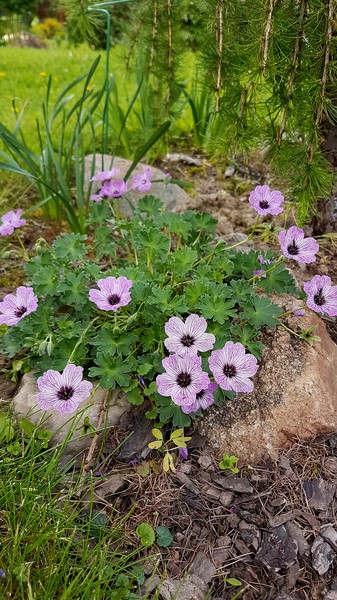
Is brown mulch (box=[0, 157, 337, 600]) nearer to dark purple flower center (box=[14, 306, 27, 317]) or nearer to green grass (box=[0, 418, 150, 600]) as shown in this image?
green grass (box=[0, 418, 150, 600])

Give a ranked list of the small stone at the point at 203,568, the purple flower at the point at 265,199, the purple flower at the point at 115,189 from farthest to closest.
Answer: the purple flower at the point at 115,189 → the purple flower at the point at 265,199 → the small stone at the point at 203,568

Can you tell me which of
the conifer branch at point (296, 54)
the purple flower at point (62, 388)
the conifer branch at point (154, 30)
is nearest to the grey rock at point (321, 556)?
the purple flower at point (62, 388)

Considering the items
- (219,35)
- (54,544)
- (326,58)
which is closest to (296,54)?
(326,58)

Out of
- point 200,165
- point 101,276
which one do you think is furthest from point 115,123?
point 101,276

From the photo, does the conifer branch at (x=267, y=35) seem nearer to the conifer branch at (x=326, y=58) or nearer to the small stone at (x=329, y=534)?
the conifer branch at (x=326, y=58)

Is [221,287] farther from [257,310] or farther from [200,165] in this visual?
[200,165]

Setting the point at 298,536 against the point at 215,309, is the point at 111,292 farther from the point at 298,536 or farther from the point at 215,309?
the point at 298,536

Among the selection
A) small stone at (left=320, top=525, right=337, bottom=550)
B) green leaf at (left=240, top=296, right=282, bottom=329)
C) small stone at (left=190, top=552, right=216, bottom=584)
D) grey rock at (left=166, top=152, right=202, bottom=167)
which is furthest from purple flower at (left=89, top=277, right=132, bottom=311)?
grey rock at (left=166, top=152, right=202, bottom=167)

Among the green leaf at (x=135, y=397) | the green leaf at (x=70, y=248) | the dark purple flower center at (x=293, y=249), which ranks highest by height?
the dark purple flower center at (x=293, y=249)
